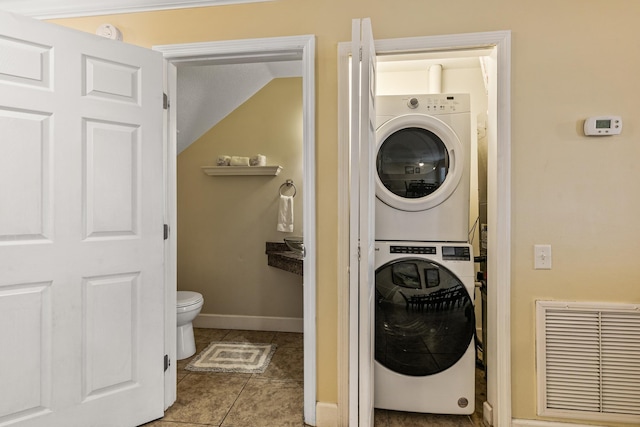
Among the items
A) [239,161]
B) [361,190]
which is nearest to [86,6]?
[239,161]

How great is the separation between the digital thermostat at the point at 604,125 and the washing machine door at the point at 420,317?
965 millimetres

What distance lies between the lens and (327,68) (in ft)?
6.02

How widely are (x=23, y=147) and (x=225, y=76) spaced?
156cm

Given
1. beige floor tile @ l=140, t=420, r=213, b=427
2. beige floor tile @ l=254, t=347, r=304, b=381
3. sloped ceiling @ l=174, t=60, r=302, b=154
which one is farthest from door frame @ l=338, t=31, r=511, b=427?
sloped ceiling @ l=174, t=60, r=302, b=154

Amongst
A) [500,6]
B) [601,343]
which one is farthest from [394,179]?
[601,343]

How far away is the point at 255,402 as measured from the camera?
6.81ft

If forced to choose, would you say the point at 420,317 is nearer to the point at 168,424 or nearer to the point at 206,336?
the point at 168,424

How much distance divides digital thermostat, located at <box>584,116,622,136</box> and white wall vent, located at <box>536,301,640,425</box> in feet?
2.71

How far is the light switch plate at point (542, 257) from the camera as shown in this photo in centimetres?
172

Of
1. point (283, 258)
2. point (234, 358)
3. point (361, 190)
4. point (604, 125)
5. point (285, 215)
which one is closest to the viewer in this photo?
point (361, 190)

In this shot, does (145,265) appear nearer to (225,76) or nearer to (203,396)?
(203,396)

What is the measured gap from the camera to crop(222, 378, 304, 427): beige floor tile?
6.17 feet

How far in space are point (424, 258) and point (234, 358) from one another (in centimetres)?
170

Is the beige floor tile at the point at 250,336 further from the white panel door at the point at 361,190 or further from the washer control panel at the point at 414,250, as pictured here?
the white panel door at the point at 361,190
